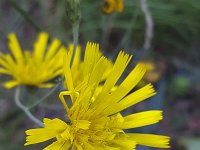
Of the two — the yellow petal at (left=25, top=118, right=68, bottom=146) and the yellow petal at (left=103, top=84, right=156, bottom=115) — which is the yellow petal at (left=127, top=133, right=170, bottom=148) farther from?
the yellow petal at (left=25, top=118, right=68, bottom=146)

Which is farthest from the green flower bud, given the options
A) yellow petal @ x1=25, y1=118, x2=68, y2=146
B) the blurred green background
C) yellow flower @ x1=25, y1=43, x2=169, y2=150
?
the blurred green background

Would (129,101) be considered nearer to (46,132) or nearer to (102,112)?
(102,112)

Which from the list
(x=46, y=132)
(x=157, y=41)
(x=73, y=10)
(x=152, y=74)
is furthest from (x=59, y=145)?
(x=157, y=41)

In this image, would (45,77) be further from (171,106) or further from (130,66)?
(171,106)

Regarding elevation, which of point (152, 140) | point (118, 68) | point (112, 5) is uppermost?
point (112, 5)

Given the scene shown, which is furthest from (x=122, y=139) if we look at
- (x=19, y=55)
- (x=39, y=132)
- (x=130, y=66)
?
(x=130, y=66)

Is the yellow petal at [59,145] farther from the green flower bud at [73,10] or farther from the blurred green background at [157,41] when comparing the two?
the blurred green background at [157,41]

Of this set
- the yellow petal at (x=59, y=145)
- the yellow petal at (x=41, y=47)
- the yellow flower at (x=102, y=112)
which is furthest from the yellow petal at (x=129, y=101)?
the yellow petal at (x=41, y=47)
